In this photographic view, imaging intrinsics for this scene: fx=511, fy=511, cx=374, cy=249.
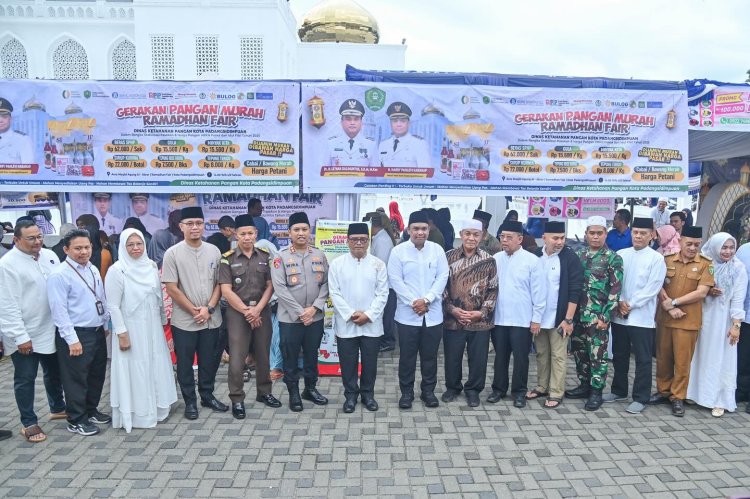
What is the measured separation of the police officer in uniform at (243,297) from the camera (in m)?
4.29

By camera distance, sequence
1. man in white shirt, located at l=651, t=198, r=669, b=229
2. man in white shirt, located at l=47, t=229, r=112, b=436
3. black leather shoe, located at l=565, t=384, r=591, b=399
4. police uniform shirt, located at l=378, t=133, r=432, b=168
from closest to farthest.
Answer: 1. man in white shirt, located at l=47, t=229, r=112, b=436
2. black leather shoe, located at l=565, t=384, r=591, b=399
3. police uniform shirt, located at l=378, t=133, r=432, b=168
4. man in white shirt, located at l=651, t=198, r=669, b=229

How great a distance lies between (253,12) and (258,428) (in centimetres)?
2293

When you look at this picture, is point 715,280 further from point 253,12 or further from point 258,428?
point 253,12

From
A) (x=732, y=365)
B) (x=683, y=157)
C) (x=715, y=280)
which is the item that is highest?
(x=683, y=157)

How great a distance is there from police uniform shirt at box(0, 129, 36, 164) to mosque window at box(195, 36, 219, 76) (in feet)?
63.8

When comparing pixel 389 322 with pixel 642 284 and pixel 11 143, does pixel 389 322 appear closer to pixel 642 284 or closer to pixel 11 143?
pixel 642 284

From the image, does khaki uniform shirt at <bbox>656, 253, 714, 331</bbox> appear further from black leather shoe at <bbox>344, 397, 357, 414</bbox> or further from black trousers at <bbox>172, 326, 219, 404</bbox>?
black trousers at <bbox>172, 326, 219, 404</bbox>

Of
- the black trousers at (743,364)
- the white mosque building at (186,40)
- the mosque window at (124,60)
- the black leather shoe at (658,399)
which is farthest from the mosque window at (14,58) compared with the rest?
the black trousers at (743,364)

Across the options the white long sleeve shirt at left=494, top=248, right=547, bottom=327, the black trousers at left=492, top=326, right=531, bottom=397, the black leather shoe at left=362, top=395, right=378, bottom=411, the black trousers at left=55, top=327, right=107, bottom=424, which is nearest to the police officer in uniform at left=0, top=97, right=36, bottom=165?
the black trousers at left=55, top=327, right=107, bottom=424

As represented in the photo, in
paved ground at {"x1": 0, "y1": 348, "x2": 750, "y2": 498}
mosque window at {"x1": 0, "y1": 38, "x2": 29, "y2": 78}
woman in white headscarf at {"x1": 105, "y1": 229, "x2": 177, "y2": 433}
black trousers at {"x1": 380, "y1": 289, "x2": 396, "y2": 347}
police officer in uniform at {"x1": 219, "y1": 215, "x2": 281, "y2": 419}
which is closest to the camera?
paved ground at {"x1": 0, "y1": 348, "x2": 750, "y2": 498}

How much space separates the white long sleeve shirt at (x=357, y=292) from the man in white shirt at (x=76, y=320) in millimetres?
1910

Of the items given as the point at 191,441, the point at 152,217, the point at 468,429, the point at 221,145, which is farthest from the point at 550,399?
the point at 152,217

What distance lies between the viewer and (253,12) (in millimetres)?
23047

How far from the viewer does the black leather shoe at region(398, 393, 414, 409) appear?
4.52 m
